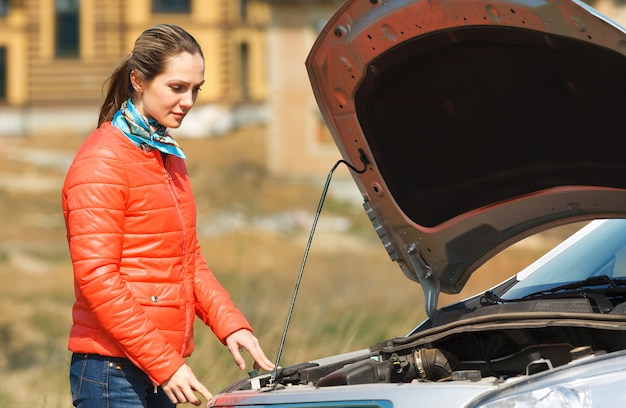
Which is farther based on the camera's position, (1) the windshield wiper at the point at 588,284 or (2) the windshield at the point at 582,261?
(2) the windshield at the point at 582,261

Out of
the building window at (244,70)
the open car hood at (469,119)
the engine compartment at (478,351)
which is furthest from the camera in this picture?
the building window at (244,70)

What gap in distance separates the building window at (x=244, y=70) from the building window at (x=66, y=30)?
19.0ft

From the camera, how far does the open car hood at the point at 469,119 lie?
3.36 metres

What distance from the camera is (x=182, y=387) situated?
3584mm

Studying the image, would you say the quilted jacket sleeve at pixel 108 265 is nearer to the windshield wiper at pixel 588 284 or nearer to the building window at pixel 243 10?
the windshield wiper at pixel 588 284

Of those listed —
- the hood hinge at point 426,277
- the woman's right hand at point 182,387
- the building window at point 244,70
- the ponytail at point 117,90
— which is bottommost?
the woman's right hand at point 182,387

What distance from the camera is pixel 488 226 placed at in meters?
4.00

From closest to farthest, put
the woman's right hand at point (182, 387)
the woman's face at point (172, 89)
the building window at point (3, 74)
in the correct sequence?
the woman's right hand at point (182, 387), the woman's face at point (172, 89), the building window at point (3, 74)

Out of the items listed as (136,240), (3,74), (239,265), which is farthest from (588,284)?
(3,74)

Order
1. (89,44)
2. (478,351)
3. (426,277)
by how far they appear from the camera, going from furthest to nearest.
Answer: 1. (89,44)
2. (426,277)
3. (478,351)

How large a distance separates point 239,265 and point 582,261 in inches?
203

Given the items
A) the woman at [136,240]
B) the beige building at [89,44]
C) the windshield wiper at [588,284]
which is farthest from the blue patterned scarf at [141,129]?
the beige building at [89,44]

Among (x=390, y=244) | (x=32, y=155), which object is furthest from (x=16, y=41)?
(x=390, y=244)

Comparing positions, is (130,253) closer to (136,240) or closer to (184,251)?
(136,240)
